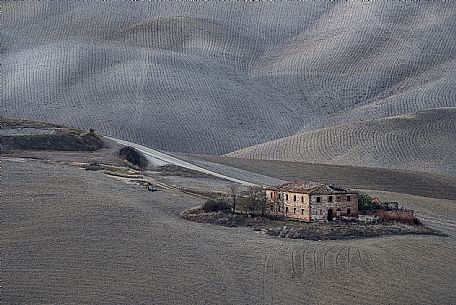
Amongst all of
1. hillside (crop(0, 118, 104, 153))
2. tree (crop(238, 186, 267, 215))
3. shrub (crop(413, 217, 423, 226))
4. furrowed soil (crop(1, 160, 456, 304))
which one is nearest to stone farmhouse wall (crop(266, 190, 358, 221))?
tree (crop(238, 186, 267, 215))

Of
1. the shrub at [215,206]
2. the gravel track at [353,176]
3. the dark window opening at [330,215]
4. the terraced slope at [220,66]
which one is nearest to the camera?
the dark window opening at [330,215]

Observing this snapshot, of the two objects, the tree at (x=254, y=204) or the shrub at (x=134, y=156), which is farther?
the shrub at (x=134, y=156)

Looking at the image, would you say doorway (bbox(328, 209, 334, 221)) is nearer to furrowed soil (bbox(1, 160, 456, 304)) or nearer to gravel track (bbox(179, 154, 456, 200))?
furrowed soil (bbox(1, 160, 456, 304))

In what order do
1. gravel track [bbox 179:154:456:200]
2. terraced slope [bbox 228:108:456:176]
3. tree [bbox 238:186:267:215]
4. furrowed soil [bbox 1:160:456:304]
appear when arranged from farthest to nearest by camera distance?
terraced slope [bbox 228:108:456:176]
gravel track [bbox 179:154:456:200]
tree [bbox 238:186:267:215]
furrowed soil [bbox 1:160:456:304]

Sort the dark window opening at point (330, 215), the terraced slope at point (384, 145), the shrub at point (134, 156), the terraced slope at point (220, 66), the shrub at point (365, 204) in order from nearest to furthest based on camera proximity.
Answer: the dark window opening at point (330, 215) < the shrub at point (365, 204) < the shrub at point (134, 156) < the terraced slope at point (384, 145) < the terraced slope at point (220, 66)

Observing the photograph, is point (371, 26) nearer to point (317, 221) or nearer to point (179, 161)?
point (179, 161)

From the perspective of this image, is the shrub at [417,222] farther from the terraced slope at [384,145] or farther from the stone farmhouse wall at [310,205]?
the terraced slope at [384,145]

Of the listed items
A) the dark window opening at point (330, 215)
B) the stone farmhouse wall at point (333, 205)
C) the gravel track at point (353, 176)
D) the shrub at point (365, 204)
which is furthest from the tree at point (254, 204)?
the gravel track at point (353, 176)

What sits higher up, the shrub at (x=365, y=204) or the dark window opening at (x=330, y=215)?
the shrub at (x=365, y=204)
